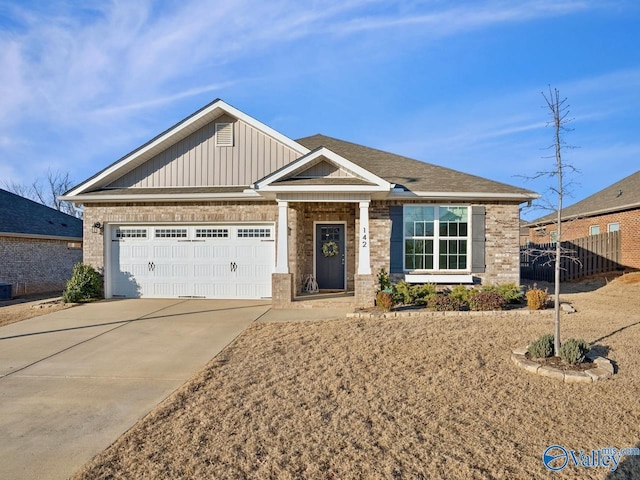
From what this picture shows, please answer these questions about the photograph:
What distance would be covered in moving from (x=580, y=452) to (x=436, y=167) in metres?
10.6

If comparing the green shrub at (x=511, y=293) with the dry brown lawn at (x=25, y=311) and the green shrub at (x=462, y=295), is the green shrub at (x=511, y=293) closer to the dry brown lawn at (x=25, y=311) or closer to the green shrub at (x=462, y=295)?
the green shrub at (x=462, y=295)

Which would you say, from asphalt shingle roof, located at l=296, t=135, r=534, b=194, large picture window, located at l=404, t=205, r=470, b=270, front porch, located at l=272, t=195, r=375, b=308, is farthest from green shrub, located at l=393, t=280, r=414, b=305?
asphalt shingle roof, located at l=296, t=135, r=534, b=194

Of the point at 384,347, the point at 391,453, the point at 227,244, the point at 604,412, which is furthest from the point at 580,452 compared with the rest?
the point at 227,244

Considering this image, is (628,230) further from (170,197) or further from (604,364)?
(170,197)

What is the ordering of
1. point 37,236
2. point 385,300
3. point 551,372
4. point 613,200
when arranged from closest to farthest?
1. point 551,372
2. point 385,300
3. point 37,236
4. point 613,200

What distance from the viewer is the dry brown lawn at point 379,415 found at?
129 inches

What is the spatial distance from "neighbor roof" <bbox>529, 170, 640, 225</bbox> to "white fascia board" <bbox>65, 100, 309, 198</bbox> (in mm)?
12230

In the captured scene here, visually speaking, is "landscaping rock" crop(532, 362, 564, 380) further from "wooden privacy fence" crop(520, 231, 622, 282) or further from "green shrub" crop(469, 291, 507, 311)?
"wooden privacy fence" crop(520, 231, 622, 282)

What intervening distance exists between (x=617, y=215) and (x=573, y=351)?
16416 mm

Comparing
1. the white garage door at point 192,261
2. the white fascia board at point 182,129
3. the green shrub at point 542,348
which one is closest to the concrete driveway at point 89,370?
the white garage door at point 192,261

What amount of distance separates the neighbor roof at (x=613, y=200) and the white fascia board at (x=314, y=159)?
10560mm

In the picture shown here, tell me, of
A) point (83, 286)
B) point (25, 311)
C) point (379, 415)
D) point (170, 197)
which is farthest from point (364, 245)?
point (25, 311)

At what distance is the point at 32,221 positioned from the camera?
16141mm

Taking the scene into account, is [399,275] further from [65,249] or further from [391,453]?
[65,249]
